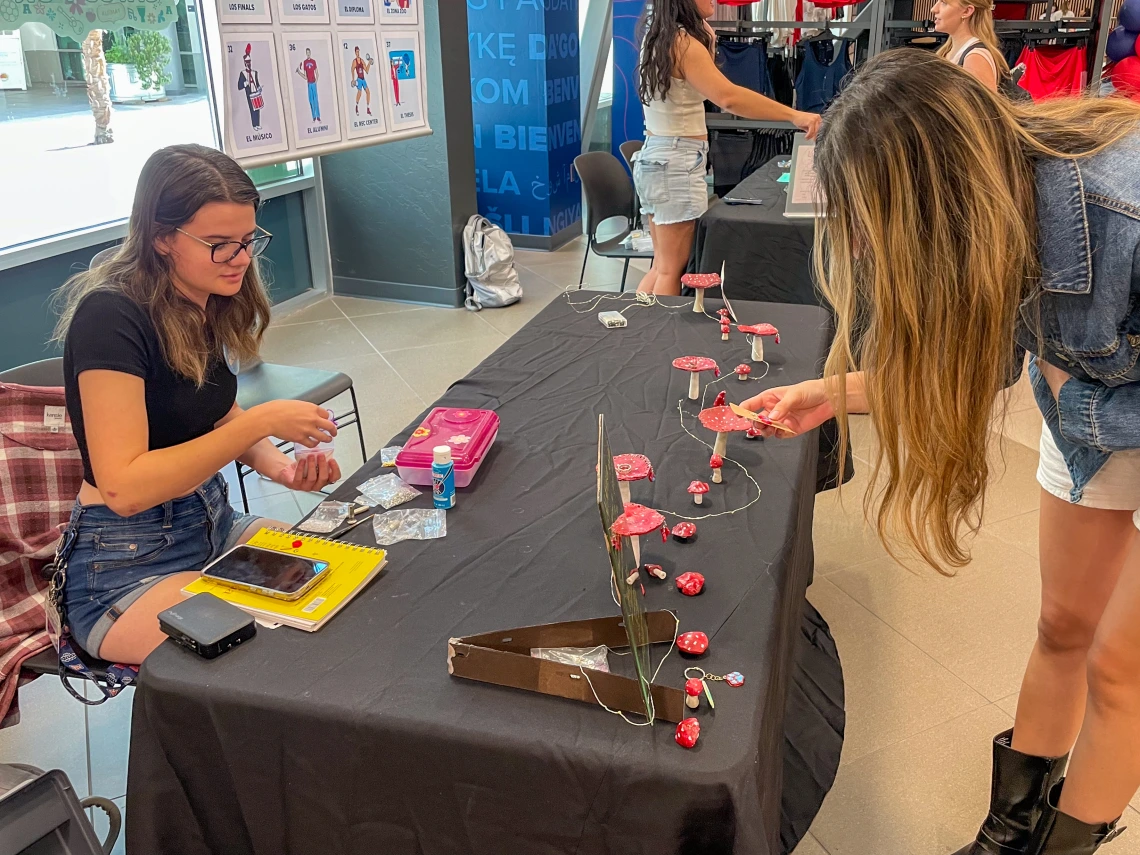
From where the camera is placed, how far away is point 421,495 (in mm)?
1384

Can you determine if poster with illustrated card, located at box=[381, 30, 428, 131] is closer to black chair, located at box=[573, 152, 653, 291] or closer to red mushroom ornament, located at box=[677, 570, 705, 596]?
black chair, located at box=[573, 152, 653, 291]

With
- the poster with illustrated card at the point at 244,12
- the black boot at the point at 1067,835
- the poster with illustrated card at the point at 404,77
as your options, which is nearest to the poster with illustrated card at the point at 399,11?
the poster with illustrated card at the point at 404,77

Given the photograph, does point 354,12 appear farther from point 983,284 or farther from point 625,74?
point 625,74

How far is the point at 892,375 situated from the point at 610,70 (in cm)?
626

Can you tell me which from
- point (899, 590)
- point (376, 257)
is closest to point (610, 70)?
point (376, 257)

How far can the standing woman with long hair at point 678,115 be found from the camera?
2869 millimetres

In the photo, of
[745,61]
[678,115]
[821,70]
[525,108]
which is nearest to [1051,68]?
[821,70]

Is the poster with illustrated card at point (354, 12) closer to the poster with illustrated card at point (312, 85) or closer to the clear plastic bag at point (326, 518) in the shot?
the poster with illustrated card at point (312, 85)

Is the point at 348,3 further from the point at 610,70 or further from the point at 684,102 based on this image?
the point at 610,70

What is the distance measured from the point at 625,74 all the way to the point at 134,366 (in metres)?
6.03

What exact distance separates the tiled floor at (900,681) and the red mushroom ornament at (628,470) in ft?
2.21

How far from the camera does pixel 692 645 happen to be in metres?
1.01

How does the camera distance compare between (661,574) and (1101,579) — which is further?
(1101,579)

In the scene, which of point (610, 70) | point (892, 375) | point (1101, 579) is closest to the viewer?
point (892, 375)
